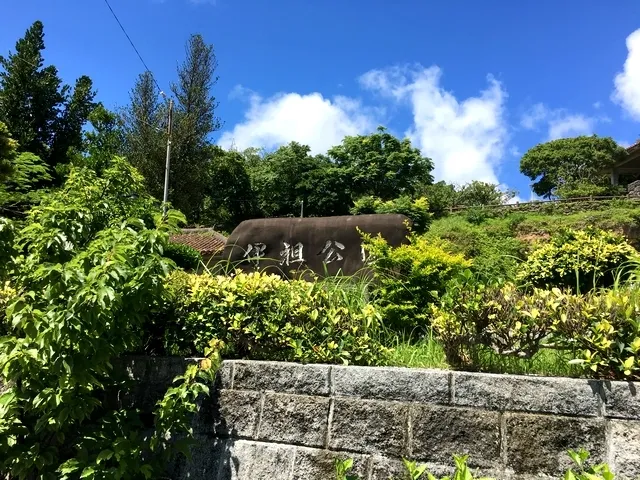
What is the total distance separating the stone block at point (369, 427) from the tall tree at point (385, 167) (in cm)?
2352

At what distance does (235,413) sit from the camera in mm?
2725

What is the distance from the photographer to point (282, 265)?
20.6 feet

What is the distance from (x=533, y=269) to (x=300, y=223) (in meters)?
3.06

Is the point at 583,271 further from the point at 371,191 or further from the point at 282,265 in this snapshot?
the point at 371,191

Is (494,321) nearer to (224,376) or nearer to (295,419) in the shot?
(295,419)

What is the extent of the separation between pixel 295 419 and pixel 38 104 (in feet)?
55.1

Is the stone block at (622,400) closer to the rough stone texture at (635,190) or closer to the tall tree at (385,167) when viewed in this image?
the rough stone texture at (635,190)

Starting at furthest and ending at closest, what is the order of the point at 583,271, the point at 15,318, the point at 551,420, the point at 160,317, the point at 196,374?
the point at 583,271 < the point at 160,317 < the point at 196,374 < the point at 15,318 < the point at 551,420

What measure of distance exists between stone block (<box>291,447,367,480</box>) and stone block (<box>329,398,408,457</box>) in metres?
0.04

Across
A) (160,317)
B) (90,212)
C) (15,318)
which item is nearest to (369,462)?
(160,317)

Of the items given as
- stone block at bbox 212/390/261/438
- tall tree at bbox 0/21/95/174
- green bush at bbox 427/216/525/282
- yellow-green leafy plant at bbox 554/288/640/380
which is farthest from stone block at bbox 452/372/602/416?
tall tree at bbox 0/21/95/174

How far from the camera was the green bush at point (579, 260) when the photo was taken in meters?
4.14

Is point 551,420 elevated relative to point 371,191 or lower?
lower

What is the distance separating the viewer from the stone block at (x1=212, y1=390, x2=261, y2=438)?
2676 mm
